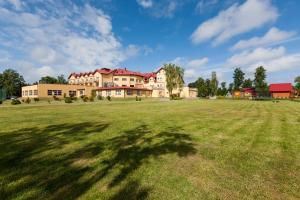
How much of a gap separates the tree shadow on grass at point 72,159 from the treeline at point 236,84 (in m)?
80.7

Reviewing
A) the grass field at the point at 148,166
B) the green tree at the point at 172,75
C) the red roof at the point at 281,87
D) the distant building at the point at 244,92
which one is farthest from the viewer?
the distant building at the point at 244,92

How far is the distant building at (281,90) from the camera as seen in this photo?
84569 mm

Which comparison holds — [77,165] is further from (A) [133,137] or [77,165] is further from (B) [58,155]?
(A) [133,137]

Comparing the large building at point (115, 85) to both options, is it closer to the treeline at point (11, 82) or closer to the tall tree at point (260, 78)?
the tall tree at point (260, 78)

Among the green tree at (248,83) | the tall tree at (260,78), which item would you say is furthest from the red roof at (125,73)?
the green tree at (248,83)

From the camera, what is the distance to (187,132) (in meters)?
9.43

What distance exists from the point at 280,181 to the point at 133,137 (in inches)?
214

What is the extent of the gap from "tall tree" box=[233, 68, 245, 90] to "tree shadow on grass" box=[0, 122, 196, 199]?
101 meters

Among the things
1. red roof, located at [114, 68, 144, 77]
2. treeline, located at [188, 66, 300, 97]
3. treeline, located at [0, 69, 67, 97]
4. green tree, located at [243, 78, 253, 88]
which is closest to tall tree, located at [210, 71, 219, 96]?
treeline, located at [188, 66, 300, 97]

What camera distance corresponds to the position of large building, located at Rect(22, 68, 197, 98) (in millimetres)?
60019

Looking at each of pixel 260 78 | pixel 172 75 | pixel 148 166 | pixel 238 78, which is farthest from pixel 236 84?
pixel 148 166

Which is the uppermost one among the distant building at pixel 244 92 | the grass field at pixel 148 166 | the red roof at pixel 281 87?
the red roof at pixel 281 87

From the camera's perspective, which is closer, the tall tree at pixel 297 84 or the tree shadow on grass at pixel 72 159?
the tree shadow on grass at pixel 72 159

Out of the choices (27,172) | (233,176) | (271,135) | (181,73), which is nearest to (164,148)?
(233,176)
